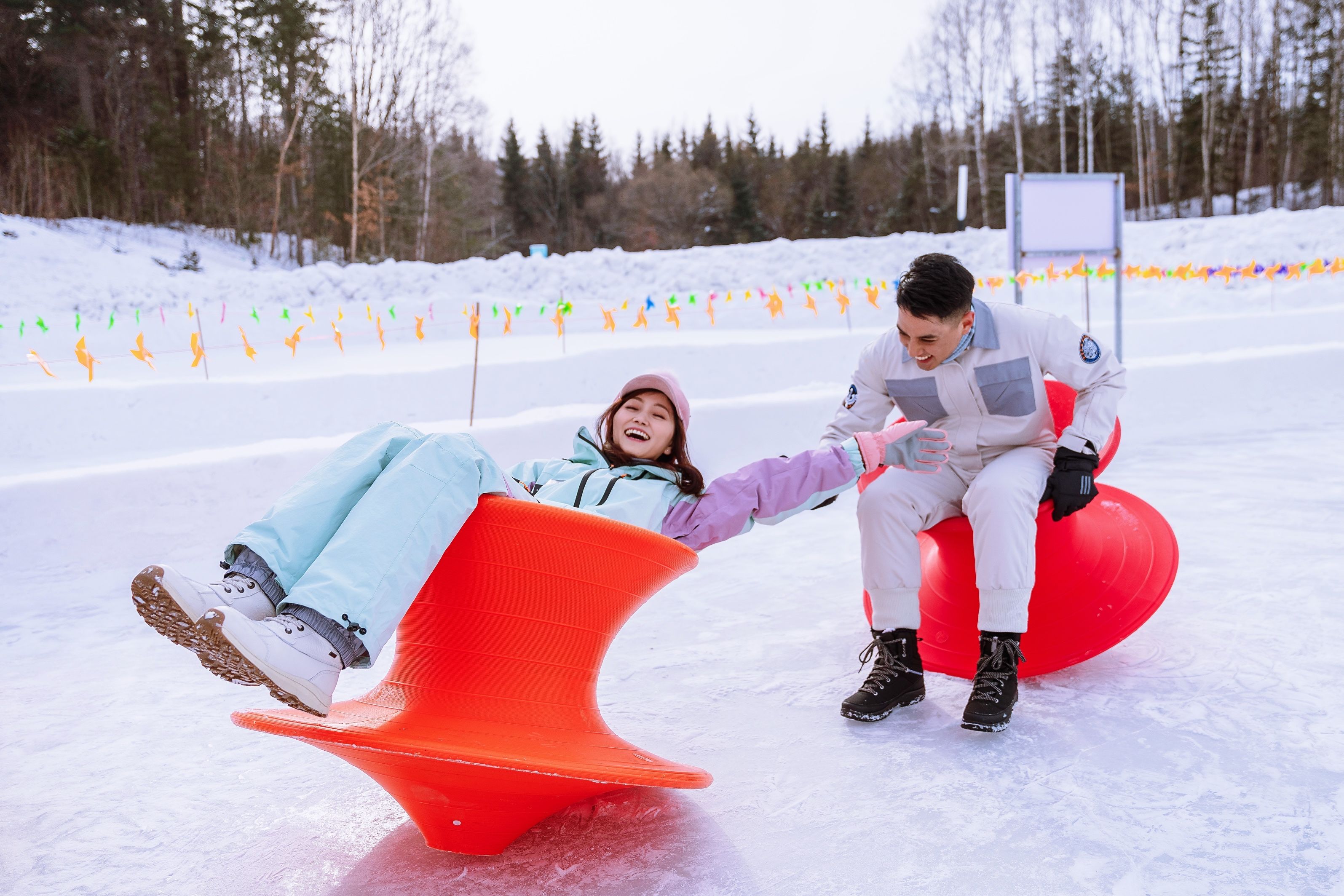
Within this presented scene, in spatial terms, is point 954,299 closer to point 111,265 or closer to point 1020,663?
point 1020,663

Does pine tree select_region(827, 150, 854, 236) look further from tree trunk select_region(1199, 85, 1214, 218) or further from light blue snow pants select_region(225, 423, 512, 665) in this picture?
light blue snow pants select_region(225, 423, 512, 665)

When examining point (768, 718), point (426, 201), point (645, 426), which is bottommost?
point (768, 718)

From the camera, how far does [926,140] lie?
74.6 ft

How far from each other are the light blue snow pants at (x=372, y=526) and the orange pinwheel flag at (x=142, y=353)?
418 centimetres

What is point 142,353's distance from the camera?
216 inches

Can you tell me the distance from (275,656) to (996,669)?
1.45m

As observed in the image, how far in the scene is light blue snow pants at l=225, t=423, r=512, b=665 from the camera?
4.28 feet

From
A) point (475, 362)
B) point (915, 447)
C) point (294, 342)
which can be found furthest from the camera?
point (294, 342)

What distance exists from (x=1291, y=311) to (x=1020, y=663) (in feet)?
28.9

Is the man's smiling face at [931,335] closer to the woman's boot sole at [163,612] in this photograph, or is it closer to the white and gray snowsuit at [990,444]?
the white and gray snowsuit at [990,444]

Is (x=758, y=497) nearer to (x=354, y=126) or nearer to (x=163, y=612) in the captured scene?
(x=163, y=612)

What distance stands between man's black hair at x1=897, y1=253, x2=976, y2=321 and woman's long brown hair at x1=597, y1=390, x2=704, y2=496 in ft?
1.83

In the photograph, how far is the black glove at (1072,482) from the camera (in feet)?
6.68

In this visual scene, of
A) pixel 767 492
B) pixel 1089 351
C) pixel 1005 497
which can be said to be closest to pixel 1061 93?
pixel 1089 351
